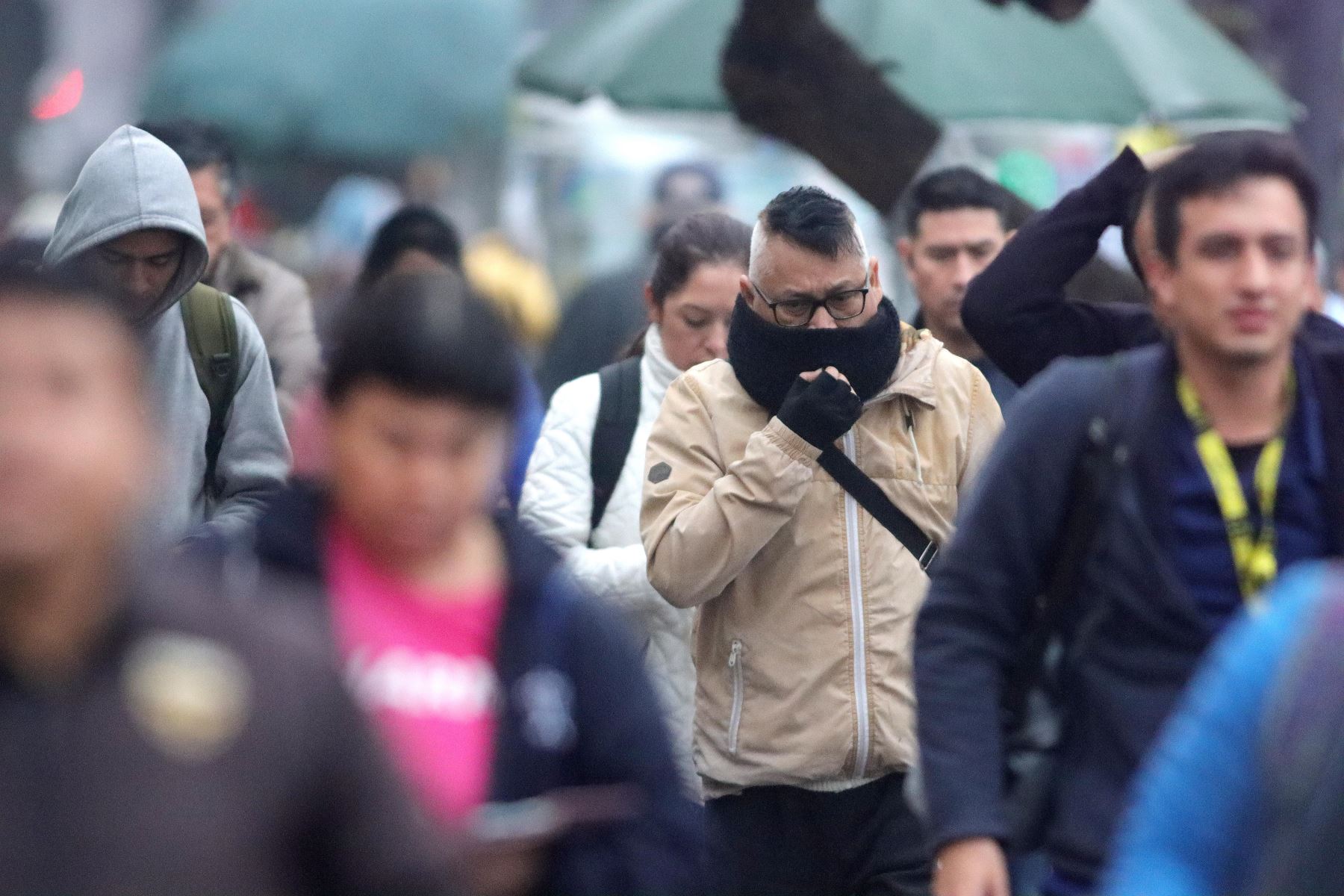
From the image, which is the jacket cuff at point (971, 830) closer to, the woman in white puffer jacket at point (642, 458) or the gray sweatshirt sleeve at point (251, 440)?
the woman in white puffer jacket at point (642, 458)

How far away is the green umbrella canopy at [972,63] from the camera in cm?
904

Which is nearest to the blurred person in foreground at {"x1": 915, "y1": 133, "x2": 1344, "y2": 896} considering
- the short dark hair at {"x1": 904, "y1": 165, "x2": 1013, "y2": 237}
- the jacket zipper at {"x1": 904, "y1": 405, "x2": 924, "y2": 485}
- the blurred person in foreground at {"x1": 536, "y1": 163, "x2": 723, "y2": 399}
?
the jacket zipper at {"x1": 904, "y1": 405, "x2": 924, "y2": 485}

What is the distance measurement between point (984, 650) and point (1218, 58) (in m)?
6.92

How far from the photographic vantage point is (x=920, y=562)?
4633mm

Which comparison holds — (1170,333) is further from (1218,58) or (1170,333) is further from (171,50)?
(171,50)

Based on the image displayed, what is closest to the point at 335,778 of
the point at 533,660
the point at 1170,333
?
the point at 533,660

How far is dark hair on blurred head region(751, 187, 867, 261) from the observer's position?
15.4 ft

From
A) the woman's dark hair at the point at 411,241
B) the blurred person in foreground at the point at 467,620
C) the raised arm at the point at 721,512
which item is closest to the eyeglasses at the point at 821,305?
the raised arm at the point at 721,512

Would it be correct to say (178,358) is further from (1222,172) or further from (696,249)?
(1222,172)

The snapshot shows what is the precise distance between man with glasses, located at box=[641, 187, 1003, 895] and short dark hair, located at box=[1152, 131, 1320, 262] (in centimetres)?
115

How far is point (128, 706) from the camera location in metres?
1.93

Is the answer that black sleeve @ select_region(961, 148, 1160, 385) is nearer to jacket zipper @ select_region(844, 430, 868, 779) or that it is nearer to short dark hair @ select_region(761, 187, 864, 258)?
short dark hair @ select_region(761, 187, 864, 258)

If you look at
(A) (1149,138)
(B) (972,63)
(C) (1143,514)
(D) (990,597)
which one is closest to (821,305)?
(D) (990,597)

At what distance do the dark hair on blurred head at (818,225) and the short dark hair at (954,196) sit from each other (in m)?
1.79
